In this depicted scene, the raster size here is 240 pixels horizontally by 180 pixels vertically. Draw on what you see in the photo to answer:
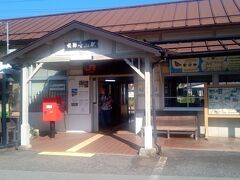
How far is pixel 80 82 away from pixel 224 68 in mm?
5803

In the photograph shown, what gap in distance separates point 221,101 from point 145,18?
4931mm

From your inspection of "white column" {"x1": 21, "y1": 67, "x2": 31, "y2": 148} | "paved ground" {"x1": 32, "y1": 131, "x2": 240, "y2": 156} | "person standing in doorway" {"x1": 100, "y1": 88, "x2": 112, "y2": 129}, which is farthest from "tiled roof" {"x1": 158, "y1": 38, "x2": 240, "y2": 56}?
"white column" {"x1": 21, "y1": 67, "x2": 31, "y2": 148}

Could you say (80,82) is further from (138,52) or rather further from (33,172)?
(33,172)

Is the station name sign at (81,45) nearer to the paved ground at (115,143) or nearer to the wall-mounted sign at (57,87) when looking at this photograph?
the paved ground at (115,143)

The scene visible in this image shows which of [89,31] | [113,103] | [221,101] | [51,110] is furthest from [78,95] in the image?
[221,101]

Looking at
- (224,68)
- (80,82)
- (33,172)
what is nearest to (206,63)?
(224,68)

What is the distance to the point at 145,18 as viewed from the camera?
599 inches

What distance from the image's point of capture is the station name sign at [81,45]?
1110 cm

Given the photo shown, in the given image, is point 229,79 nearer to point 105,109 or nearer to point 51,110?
point 105,109

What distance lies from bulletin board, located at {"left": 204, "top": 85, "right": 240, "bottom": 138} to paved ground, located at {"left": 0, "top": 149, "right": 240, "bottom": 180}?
2.44 metres

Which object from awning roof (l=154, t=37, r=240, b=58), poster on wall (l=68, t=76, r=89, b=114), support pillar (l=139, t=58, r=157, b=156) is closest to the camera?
support pillar (l=139, t=58, r=157, b=156)

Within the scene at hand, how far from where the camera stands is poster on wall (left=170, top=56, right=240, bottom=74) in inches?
497

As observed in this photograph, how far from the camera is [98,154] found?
1052 centimetres

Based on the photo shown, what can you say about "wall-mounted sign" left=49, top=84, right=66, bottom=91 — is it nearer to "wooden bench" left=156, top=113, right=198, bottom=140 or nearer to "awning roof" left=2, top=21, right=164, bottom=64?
"awning roof" left=2, top=21, right=164, bottom=64
